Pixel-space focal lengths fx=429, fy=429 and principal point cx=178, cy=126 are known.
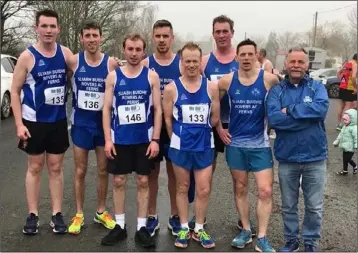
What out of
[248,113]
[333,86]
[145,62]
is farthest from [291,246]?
[333,86]

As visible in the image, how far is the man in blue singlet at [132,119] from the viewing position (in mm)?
4020

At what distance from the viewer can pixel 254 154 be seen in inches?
155

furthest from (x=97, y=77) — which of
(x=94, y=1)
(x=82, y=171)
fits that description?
(x=94, y=1)

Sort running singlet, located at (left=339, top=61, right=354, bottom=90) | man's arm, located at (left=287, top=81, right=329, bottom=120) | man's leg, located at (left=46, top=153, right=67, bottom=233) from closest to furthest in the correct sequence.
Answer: man's arm, located at (left=287, top=81, right=329, bottom=120)
man's leg, located at (left=46, top=153, right=67, bottom=233)
running singlet, located at (left=339, top=61, right=354, bottom=90)

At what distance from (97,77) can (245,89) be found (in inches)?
57.2

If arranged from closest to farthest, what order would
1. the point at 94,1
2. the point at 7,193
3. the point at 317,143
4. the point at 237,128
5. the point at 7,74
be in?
the point at 317,143 < the point at 237,128 < the point at 7,193 < the point at 7,74 < the point at 94,1

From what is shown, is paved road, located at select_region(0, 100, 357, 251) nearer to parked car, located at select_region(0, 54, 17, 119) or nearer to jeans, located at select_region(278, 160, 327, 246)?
jeans, located at select_region(278, 160, 327, 246)

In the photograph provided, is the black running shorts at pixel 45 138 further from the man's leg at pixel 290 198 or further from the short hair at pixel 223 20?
the man's leg at pixel 290 198

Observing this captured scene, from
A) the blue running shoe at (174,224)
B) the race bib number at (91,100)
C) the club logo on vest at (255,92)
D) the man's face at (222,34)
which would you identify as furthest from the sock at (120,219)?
the man's face at (222,34)

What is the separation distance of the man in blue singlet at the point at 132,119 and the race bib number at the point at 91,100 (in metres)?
0.22

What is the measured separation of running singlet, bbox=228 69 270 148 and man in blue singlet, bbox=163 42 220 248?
19cm

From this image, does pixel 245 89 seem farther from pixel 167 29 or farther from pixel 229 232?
pixel 229 232

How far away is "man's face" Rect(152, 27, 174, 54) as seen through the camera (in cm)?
424

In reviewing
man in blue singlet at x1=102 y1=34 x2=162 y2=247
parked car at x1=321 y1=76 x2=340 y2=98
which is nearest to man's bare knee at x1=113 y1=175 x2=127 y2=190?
man in blue singlet at x1=102 y1=34 x2=162 y2=247
